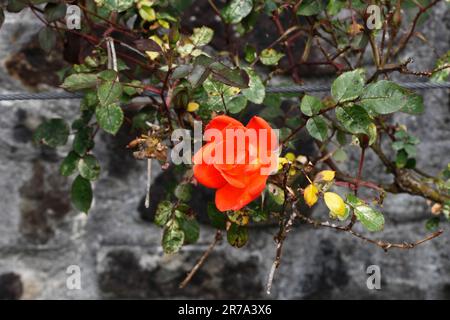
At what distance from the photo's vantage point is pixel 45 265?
4.19 feet

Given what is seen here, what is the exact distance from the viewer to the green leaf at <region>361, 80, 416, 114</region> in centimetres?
82

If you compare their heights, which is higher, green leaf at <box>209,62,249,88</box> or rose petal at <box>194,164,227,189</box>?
green leaf at <box>209,62,249,88</box>

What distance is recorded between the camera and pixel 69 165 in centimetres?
105

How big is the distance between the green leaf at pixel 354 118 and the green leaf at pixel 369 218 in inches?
4.0

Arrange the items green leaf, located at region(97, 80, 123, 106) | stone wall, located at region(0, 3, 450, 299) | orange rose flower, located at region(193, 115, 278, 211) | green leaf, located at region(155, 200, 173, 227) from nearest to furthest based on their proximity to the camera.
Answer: orange rose flower, located at region(193, 115, 278, 211) → green leaf, located at region(97, 80, 123, 106) → green leaf, located at region(155, 200, 173, 227) → stone wall, located at region(0, 3, 450, 299)

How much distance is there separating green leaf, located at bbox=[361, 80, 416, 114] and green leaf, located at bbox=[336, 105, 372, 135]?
0.04 feet

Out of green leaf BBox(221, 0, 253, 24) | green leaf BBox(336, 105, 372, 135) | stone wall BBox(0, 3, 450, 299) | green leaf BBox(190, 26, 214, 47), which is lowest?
stone wall BBox(0, 3, 450, 299)

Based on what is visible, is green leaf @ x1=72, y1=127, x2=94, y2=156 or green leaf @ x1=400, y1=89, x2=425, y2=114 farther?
green leaf @ x1=72, y1=127, x2=94, y2=156

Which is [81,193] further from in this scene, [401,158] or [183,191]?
[401,158]

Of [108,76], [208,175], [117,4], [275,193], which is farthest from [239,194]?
[117,4]

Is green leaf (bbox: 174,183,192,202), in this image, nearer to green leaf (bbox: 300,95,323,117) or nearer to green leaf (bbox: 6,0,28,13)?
green leaf (bbox: 300,95,323,117)

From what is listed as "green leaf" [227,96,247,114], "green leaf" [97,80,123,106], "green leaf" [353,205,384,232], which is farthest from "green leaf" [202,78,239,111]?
"green leaf" [353,205,384,232]

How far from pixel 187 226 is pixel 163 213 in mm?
41

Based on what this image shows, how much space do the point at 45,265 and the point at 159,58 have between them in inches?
20.8
